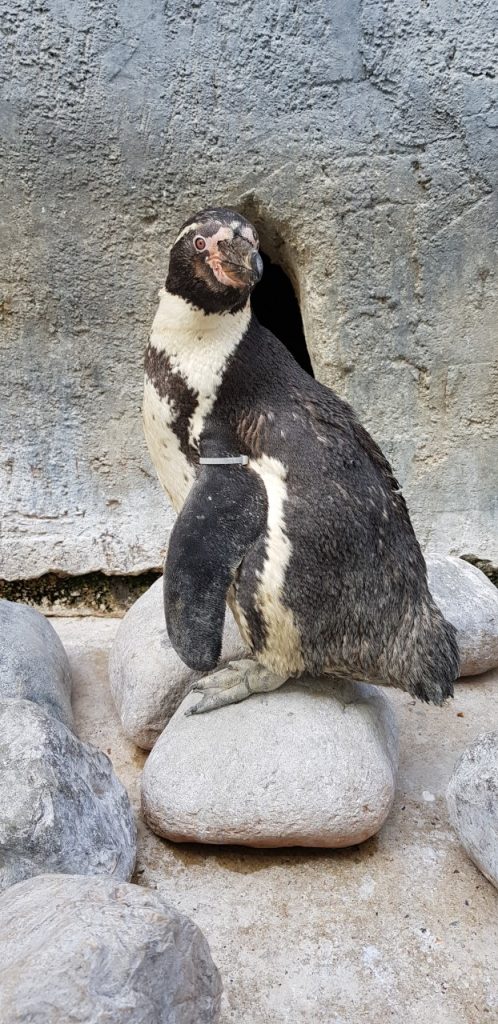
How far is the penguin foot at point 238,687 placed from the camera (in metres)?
1.54

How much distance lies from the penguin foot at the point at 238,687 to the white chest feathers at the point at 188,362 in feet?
1.26

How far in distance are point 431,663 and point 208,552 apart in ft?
1.53

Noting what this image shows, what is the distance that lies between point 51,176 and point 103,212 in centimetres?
15

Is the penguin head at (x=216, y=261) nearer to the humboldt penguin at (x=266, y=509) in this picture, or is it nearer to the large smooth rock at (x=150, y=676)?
the humboldt penguin at (x=266, y=509)

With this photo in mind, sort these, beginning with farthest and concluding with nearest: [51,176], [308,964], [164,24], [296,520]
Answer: [51,176] → [164,24] → [296,520] → [308,964]

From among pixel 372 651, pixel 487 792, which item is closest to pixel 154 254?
pixel 372 651

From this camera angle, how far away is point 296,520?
140 cm

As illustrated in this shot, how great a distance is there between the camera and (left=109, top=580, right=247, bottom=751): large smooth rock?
172 cm

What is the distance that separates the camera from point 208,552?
4.49ft

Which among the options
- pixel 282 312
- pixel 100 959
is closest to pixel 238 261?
pixel 100 959

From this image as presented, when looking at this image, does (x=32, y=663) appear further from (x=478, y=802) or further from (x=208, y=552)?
(x=478, y=802)

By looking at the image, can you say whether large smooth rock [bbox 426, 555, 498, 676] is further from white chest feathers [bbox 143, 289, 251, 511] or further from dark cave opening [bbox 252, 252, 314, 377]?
dark cave opening [bbox 252, 252, 314, 377]

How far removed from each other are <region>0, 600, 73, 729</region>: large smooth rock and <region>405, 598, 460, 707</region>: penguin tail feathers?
2.33ft

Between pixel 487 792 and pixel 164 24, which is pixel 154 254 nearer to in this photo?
pixel 164 24
